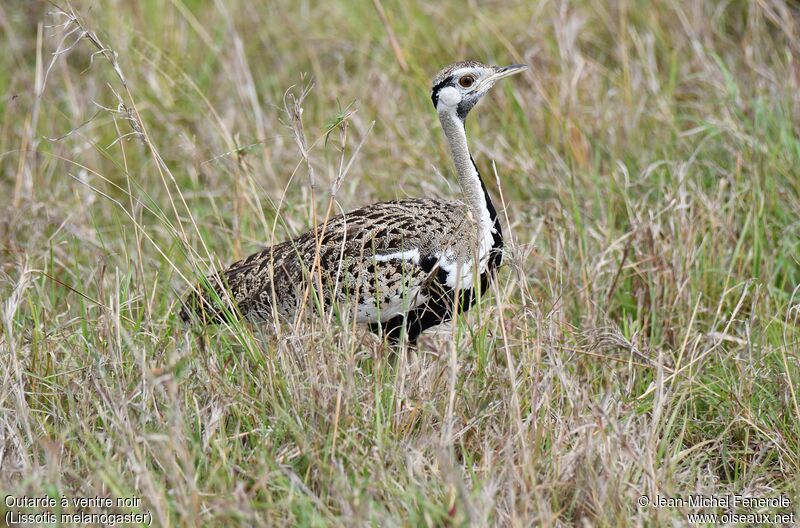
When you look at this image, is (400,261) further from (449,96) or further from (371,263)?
(449,96)

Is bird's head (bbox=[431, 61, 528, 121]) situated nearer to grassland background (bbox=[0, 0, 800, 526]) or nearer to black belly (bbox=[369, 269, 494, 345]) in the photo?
grassland background (bbox=[0, 0, 800, 526])

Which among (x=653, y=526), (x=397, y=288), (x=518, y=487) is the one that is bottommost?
(x=653, y=526)

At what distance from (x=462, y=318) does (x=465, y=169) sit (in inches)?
27.5

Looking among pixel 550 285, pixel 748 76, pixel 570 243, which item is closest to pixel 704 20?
pixel 748 76

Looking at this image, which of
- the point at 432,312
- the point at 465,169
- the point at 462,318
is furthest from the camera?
the point at 465,169

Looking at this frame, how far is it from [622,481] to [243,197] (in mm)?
2435

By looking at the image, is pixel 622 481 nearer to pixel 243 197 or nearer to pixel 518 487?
pixel 518 487

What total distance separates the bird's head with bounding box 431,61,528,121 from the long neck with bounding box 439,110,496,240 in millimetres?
34

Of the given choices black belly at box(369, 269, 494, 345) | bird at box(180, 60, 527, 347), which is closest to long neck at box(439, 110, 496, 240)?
bird at box(180, 60, 527, 347)

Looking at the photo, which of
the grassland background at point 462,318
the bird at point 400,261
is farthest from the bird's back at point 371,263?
the grassland background at point 462,318

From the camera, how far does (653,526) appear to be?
2.81 m

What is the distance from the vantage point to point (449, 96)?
397 centimetres

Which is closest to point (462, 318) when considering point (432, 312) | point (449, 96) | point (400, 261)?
point (432, 312)

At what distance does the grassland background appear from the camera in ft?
9.52
